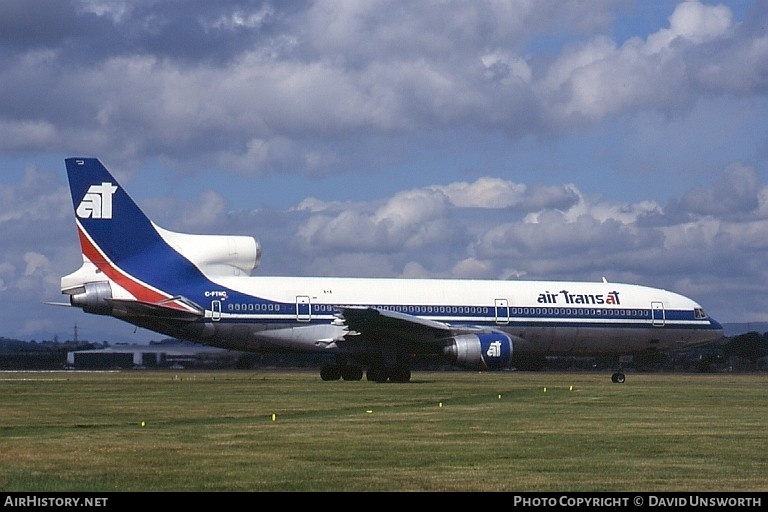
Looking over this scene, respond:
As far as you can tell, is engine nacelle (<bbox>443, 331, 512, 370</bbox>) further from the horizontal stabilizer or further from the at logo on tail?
the at logo on tail

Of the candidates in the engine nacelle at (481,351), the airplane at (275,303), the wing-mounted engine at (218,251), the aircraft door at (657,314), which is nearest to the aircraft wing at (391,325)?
the airplane at (275,303)

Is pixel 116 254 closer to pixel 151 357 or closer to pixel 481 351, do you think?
pixel 481 351

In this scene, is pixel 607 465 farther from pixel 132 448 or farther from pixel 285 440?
pixel 132 448

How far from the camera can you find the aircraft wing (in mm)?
44188

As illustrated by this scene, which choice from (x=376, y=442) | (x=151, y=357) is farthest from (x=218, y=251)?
(x=151, y=357)

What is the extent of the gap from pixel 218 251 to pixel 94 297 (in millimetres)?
5034

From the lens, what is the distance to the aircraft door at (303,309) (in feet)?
150

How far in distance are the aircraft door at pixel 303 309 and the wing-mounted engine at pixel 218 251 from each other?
2531 millimetres

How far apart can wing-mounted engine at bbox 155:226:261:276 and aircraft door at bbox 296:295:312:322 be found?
8.30ft

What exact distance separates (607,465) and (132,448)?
713 centimetres

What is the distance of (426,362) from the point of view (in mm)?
50312

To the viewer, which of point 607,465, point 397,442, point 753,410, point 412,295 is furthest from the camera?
point 412,295

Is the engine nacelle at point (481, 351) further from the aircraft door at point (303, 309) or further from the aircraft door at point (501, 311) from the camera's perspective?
the aircraft door at point (303, 309)
